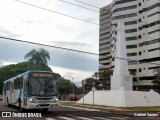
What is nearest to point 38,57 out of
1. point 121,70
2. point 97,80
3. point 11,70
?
point 121,70

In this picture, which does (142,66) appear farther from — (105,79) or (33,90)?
(33,90)

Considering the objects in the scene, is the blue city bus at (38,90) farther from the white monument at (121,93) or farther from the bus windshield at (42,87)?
the white monument at (121,93)

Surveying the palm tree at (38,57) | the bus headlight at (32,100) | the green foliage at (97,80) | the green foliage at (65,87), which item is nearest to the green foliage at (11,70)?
the green foliage at (65,87)

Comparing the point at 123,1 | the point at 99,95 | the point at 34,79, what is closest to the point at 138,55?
the point at 123,1

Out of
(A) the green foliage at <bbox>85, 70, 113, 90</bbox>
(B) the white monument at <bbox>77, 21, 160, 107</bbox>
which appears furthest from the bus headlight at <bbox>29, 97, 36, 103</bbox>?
(A) the green foliage at <bbox>85, 70, 113, 90</bbox>

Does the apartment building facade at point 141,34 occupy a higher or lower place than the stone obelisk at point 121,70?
higher

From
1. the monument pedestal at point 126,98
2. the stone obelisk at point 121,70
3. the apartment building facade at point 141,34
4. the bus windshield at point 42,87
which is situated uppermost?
the apartment building facade at point 141,34

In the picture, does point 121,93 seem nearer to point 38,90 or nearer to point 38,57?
point 38,90

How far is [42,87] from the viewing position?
22953 millimetres

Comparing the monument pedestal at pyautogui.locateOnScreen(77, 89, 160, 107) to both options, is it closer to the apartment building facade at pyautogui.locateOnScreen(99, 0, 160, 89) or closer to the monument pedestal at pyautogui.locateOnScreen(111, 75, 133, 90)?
the monument pedestal at pyautogui.locateOnScreen(111, 75, 133, 90)

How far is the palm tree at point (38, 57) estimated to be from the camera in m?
68.5

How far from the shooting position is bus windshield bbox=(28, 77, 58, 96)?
2275 cm

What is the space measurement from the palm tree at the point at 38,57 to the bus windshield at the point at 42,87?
45.3 meters

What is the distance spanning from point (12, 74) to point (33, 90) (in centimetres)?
8802
